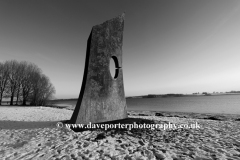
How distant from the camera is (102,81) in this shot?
5.96m

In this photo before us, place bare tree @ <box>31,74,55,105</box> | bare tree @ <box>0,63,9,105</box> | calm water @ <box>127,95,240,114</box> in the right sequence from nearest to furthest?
calm water @ <box>127,95,240,114</box> < bare tree @ <box>0,63,9,105</box> < bare tree @ <box>31,74,55,105</box>

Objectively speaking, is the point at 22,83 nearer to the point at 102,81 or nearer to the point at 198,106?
the point at 102,81

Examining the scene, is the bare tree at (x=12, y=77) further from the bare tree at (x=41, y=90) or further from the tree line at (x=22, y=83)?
the bare tree at (x=41, y=90)

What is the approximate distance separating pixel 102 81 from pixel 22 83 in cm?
2421

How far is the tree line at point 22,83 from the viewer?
20656 mm

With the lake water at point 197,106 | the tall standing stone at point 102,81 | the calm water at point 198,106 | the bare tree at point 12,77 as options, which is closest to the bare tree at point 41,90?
the bare tree at point 12,77

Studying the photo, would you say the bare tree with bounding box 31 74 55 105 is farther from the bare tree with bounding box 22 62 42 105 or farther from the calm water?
the calm water

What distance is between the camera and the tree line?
67.8 ft

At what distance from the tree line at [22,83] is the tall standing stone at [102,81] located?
23627 millimetres

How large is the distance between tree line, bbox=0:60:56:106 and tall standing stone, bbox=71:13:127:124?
23.6m

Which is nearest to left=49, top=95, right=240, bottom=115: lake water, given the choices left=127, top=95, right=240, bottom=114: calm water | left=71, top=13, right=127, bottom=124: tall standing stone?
left=127, top=95, right=240, bottom=114: calm water

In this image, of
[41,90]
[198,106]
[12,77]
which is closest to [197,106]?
[198,106]

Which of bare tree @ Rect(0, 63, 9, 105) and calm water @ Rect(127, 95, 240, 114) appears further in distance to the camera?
bare tree @ Rect(0, 63, 9, 105)

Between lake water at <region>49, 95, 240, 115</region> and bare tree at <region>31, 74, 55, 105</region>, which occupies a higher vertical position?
bare tree at <region>31, 74, 55, 105</region>
